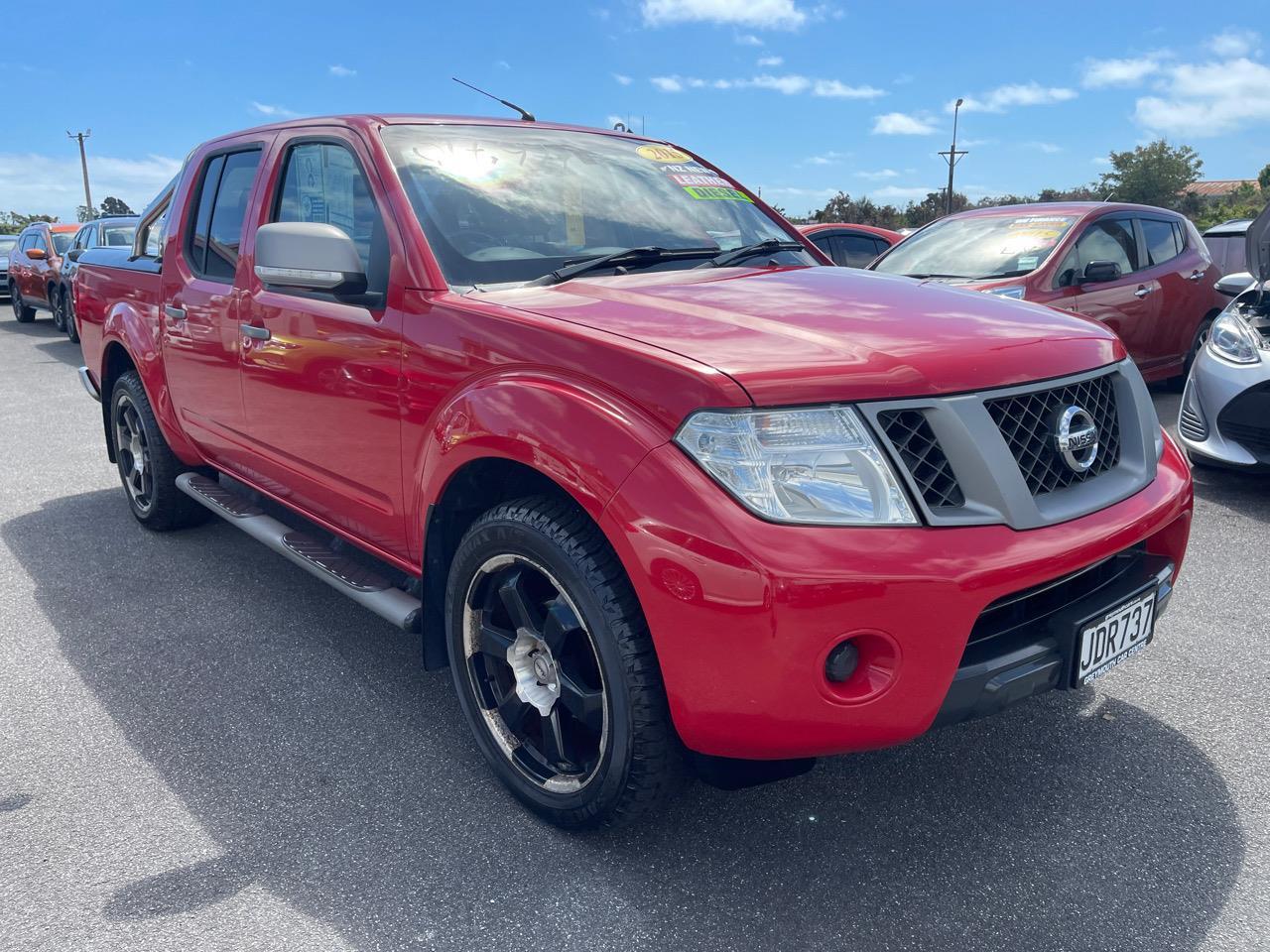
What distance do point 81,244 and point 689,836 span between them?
1445 centimetres

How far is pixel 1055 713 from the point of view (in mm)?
2975

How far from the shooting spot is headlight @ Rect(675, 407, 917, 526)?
75.4 inches

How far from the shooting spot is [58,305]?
15234mm

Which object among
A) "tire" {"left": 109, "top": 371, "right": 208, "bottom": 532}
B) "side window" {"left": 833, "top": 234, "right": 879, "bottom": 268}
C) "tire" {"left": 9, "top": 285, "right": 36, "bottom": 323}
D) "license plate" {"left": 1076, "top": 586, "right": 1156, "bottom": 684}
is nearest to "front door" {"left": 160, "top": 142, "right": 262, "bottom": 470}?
"tire" {"left": 109, "top": 371, "right": 208, "bottom": 532}

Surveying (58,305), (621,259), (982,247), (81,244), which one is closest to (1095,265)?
(982,247)

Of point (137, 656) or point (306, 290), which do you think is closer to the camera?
point (306, 290)

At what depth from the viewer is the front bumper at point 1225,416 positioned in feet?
16.1

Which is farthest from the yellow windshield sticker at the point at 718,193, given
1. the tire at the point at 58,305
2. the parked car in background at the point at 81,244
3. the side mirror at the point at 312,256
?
the tire at the point at 58,305

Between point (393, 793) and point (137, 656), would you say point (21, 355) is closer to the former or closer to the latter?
point (137, 656)

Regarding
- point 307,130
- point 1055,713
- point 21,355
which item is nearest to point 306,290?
point 307,130

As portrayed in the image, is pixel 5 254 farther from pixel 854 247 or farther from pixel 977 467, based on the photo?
pixel 977 467

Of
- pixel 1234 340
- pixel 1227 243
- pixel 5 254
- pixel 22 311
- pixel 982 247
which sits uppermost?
pixel 1227 243

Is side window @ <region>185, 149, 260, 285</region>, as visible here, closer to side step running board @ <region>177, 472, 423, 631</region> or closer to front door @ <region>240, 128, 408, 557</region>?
front door @ <region>240, 128, 408, 557</region>

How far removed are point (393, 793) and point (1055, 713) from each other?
192 cm
